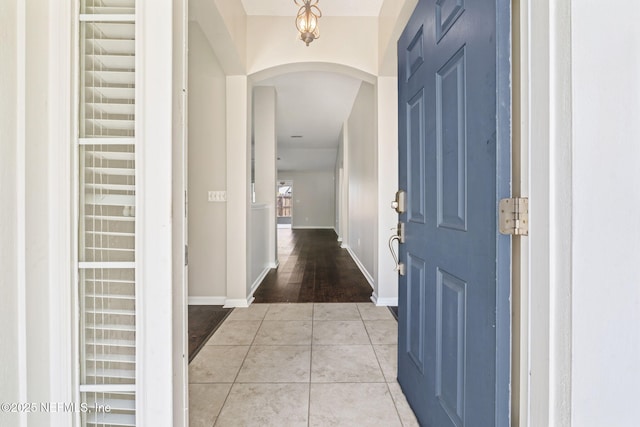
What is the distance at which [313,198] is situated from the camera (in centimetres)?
1295

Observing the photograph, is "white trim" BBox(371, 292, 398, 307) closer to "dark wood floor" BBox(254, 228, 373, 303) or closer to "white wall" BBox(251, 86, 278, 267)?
"dark wood floor" BBox(254, 228, 373, 303)

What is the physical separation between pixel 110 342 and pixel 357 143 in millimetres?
4684

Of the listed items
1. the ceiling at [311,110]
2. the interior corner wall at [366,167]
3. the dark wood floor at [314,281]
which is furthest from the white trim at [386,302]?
the ceiling at [311,110]

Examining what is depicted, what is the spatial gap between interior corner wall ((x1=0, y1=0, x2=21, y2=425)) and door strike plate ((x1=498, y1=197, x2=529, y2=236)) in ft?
4.18

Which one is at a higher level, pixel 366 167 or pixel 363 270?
pixel 366 167

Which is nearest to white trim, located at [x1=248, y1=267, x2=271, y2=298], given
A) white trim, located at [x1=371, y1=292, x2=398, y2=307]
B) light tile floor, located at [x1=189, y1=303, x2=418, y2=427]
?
light tile floor, located at [x1=189, y1=303, x2=418, y2=427]

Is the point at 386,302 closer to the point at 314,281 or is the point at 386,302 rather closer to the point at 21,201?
the point at 314,281

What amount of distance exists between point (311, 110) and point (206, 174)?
3351 mm

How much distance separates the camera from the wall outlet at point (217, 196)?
297 cm

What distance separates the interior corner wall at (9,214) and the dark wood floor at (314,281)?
2.41 metres
